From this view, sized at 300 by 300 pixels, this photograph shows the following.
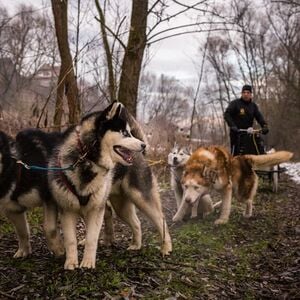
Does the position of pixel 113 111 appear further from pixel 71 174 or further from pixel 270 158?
pixel 270 158

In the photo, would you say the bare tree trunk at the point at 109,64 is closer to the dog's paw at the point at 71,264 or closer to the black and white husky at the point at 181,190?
the black and white husky at the point at 181,190

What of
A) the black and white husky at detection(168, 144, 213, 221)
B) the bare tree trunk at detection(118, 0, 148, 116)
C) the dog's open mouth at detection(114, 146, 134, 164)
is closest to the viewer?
the dog's open mouth at detection(114, 146, 134, 164)

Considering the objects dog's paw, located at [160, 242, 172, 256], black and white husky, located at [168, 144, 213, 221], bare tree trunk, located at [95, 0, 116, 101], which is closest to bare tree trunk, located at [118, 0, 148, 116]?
bare tree trunk, located at [95, 0, 116, 101]

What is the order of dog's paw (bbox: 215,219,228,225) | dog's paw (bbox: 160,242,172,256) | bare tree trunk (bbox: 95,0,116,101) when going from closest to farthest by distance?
dog's paw (bbox: 160,242,172,256) < dog's paw (bbox: 215,219,228,225) < bare tree trunk (bbox: 95,0,116,101)

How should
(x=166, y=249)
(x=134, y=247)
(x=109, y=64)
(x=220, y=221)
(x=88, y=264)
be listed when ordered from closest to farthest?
(x=88, y=264) < (x=166, y=249) < (x=134, y=247) < (x=220, y=221) < (x=109, y=64)

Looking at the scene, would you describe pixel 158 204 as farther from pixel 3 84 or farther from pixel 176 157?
pixel 3 84

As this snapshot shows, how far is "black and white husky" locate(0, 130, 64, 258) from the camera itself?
407 centimetres

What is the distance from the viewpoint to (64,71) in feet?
25.0

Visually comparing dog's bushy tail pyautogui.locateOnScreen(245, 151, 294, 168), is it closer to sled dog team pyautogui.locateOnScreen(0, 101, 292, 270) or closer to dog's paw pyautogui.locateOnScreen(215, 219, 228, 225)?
dog's paw pyautogui.locateOnScreen(215, 219, 228, 225)

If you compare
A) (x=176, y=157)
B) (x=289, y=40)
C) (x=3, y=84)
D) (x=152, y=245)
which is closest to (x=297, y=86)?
(x=289, y=40)

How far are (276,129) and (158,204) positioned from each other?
29930 millimetres

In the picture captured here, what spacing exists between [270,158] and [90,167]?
441 cm

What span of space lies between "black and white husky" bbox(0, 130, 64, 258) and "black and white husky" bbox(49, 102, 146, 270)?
19 cm

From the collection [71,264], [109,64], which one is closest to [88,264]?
[71,264]
